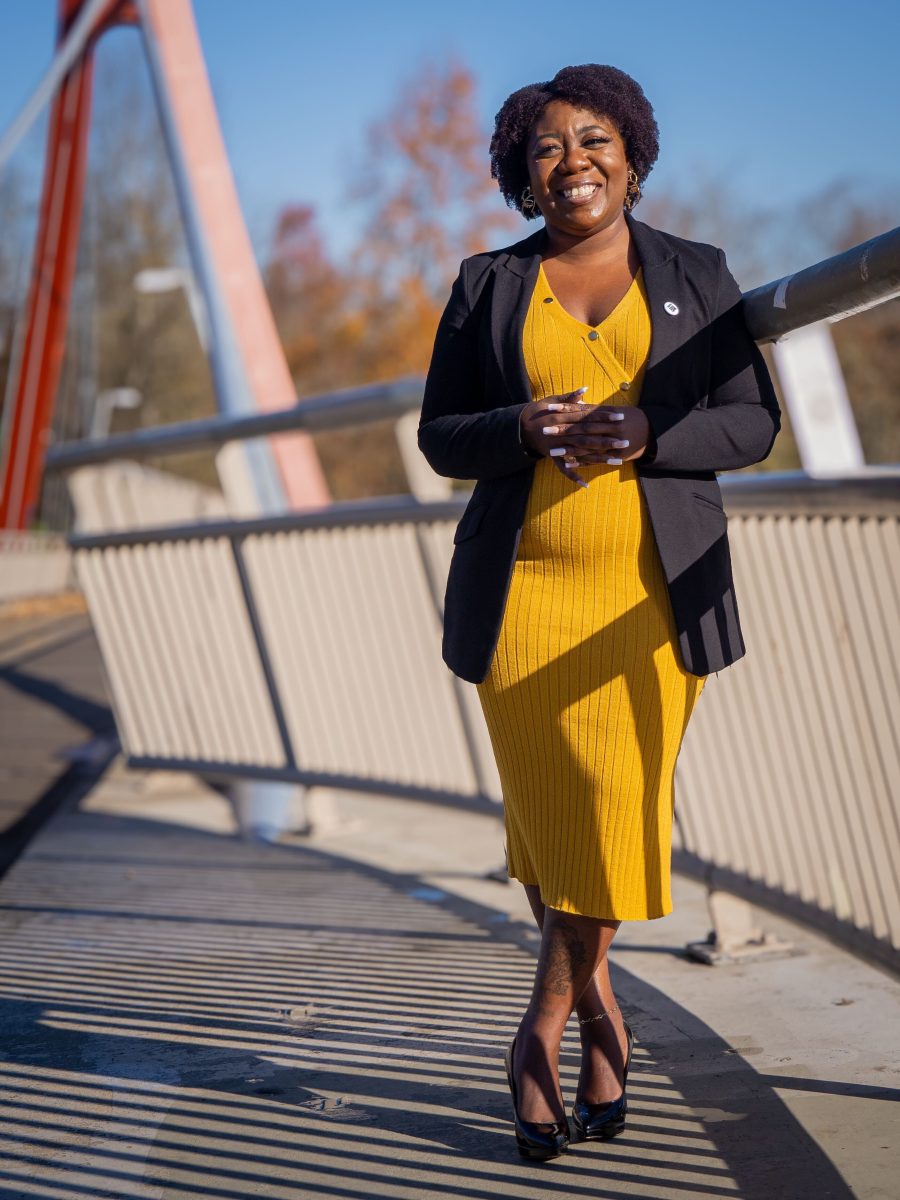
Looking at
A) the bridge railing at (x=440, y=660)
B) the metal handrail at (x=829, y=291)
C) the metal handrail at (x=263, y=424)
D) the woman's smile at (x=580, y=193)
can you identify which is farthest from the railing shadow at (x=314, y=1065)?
the woman's smile at (x=580, y=193)

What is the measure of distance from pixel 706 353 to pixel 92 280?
34.3 meters

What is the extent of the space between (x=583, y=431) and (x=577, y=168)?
487mm

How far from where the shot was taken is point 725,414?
262cm

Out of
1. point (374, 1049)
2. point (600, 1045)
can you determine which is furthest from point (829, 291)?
point (374, 1049)

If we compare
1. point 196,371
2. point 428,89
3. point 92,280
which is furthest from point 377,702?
point 196,371

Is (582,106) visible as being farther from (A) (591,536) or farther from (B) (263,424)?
(B) (263,424)

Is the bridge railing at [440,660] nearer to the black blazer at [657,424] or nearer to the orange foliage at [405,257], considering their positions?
the black blazer at [657,424]

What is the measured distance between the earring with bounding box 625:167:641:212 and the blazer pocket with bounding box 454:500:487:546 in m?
0.61

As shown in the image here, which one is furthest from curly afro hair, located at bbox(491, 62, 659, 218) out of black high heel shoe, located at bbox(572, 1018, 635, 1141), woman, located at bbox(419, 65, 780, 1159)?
black high heel shoe, located at bbox(572, 1018, 635, 1141)

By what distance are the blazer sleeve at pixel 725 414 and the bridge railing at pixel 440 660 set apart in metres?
0.05

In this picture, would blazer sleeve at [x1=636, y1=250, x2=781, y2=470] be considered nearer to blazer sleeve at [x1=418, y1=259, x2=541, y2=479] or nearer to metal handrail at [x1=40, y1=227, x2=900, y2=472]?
metal handrail at [x1=40, y1=227, x2=900, y2=472]

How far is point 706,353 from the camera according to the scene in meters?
2.66

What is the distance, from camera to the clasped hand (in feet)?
8.14

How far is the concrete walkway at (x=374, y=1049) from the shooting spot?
2.58m
